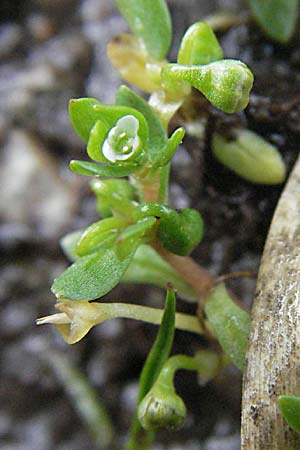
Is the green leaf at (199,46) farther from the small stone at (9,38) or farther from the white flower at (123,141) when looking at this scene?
the small stone at (9,38)

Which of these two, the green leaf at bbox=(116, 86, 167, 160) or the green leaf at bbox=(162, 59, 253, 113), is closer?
the green leaf at bbox=(162, 59, 253, 113)

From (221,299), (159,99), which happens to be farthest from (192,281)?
(159,99)

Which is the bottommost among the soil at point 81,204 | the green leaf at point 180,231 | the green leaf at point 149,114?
the soil at point 81,204

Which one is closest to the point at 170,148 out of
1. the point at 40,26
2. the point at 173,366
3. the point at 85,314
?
the point at 85,314

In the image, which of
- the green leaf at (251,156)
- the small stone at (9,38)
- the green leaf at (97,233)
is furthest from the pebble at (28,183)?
the green leaf at (97,233)

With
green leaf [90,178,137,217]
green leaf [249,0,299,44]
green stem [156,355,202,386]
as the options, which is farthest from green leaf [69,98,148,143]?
green leaf [249,0,299,44]

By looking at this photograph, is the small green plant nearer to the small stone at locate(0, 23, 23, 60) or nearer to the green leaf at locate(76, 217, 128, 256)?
the green leaf at locate(76, 217, 128, 256)
